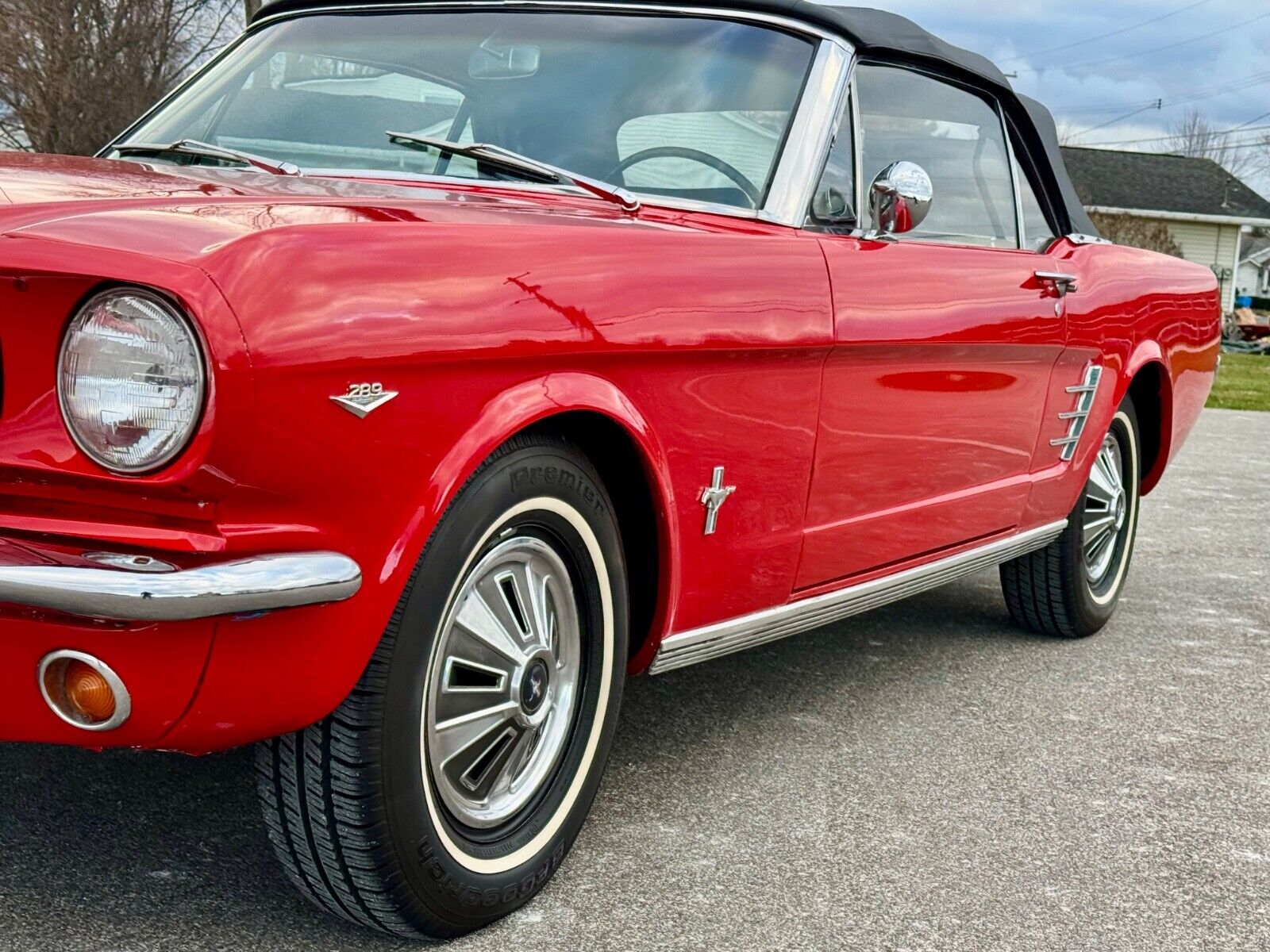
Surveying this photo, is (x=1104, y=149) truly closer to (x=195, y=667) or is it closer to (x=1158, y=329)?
(x=1158, y=329)

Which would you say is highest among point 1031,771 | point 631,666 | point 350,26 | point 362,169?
point 350,26

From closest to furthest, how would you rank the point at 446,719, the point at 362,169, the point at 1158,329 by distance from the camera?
the point at 446,719
the point at 362,169
the point at 1158,329

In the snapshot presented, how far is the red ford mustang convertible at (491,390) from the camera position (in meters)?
1.86

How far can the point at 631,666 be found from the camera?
277cm

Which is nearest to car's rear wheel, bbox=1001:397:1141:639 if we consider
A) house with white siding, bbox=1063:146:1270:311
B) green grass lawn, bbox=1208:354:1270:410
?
green grass lawn, bbox=1208:354:1270:410

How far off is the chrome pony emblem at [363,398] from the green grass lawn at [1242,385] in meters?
14.0

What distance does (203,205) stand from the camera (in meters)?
2.08

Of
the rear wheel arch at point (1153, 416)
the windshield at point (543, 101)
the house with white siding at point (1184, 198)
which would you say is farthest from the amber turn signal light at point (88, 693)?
the house with white siding at point (1184, 198)

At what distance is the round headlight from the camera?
6.00 ft

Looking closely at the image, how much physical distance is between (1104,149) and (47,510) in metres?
41.2

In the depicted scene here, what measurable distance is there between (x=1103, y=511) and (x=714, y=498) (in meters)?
2.46

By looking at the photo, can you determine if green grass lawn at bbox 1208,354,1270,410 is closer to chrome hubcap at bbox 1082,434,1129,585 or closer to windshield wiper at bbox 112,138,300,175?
chrome hubcap at bbox 1082,434,1129,585

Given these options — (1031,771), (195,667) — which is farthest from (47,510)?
(1031,771)

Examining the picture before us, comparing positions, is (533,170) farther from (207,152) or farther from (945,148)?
(945,148)
